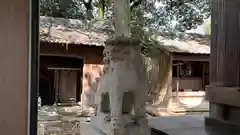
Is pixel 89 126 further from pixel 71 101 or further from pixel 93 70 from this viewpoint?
pixel 93 70

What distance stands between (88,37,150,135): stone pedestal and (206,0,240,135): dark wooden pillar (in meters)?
0.42

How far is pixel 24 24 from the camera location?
1.05 feet

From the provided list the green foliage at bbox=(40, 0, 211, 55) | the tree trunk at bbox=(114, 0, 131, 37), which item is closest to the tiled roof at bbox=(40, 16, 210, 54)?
the green foliage at bbox=(40, 0, 211, 55)

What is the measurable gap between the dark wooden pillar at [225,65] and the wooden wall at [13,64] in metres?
1.31

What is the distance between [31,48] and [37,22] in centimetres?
4

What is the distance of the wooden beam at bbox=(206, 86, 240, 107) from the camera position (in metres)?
1.46

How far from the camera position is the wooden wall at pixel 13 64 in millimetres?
313

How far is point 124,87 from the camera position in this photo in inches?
57.7

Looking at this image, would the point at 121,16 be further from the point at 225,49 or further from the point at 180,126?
the point at 180,126

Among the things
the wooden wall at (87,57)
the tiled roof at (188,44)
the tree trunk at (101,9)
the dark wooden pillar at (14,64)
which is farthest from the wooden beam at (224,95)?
the tiled roof at (188,44)

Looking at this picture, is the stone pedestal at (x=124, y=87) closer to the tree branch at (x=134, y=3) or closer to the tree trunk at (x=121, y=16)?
the tree trunk at (x=121, y=16)

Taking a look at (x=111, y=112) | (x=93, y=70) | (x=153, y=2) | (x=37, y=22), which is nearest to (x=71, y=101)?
(x=93, y=70)

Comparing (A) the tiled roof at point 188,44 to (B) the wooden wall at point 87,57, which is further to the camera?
(A) the tiled roof at point 188,44

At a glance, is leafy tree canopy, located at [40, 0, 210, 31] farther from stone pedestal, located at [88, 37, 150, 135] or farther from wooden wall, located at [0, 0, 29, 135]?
wooden wall, located at [0, 0, 29, 135]
